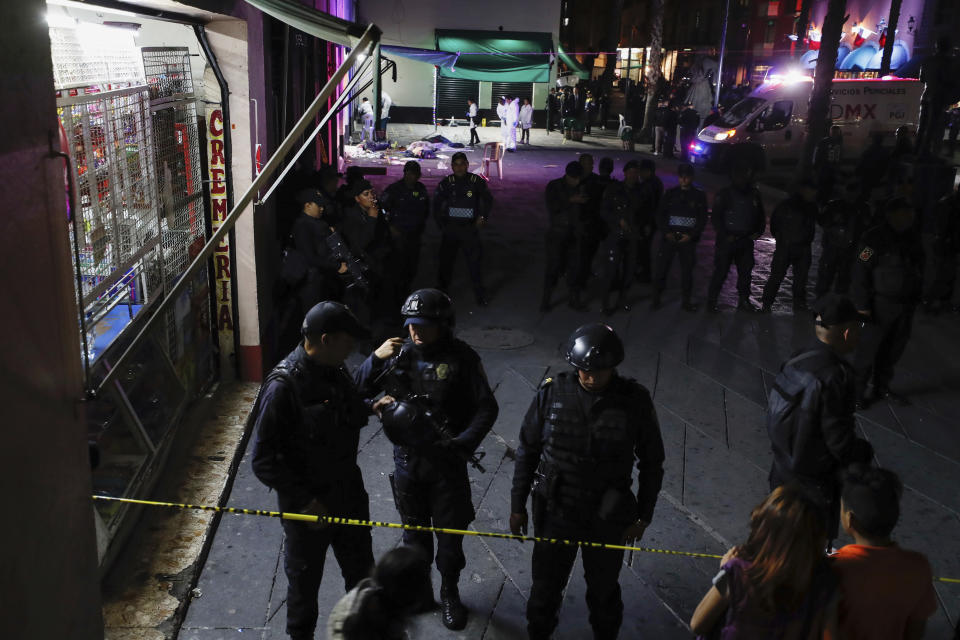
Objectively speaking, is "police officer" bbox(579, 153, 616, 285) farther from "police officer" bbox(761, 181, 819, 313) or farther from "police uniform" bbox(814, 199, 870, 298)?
"police uniform" bbox(814, 199, 870, 298)

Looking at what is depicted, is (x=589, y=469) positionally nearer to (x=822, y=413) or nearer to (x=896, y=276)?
(x=822, y=413)

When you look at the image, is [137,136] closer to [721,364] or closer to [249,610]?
[249,610]

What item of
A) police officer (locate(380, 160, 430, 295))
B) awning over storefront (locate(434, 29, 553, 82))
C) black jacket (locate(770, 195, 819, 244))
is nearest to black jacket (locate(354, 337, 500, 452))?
police officer (locate(380, 160, 430, 295))

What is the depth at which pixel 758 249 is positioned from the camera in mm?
14117

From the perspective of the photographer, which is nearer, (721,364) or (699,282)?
(721,364)

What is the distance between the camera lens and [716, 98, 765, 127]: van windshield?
2186 centimetres

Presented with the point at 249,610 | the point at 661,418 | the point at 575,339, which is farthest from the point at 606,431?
the point at 661,418

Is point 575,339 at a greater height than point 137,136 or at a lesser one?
lesser

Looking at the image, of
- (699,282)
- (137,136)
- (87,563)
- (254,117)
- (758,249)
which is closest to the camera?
(87,563)

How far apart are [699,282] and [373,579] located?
1012 centimetres

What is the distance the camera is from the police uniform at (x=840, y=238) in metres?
10.0

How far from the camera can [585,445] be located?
396 cm

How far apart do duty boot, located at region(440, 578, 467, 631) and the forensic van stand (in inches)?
755

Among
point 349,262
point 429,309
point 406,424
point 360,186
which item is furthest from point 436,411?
Answer: point 360,186
